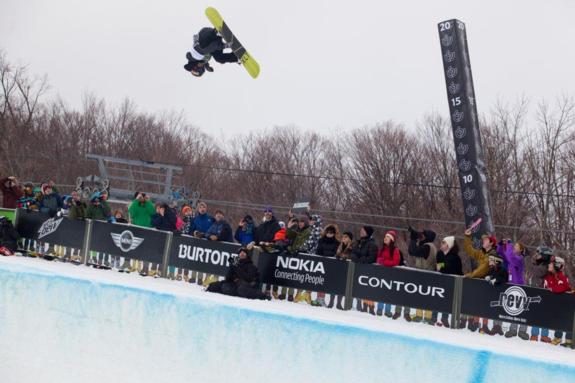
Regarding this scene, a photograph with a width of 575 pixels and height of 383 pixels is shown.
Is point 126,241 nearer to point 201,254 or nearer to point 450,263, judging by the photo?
point 201,254

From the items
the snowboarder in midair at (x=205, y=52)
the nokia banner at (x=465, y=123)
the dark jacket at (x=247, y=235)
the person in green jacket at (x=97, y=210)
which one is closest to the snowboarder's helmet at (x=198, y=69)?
the snowboarder in midair at (x=205, y=52)

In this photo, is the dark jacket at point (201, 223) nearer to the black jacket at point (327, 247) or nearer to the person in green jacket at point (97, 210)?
the person in green jacket at point (97, 210)

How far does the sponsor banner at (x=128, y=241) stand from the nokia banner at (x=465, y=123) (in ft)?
20.3

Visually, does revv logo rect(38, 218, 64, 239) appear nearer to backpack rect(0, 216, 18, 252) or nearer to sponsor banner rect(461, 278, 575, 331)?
backpack rect(0, 216, 18, 252)

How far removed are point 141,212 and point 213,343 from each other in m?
5.27

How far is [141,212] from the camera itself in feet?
49.7

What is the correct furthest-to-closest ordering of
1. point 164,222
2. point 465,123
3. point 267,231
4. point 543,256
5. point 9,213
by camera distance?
point 9,213 < point 465,123 < point 164,222 < point 267,231 < point 543,256

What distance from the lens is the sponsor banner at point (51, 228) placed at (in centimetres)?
1496

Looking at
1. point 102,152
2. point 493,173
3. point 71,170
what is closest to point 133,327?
point 493,173

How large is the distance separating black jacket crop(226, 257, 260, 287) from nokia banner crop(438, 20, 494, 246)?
544 cm

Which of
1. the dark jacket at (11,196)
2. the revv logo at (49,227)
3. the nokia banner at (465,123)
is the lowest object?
the revv logo at (49,227)

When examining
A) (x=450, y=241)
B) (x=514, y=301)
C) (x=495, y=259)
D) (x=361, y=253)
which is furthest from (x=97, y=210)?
(x=514, y=301)

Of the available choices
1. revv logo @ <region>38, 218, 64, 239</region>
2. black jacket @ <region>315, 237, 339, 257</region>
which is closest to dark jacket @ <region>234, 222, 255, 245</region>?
black jacket @ <region>315, 237, 339, 257</region>

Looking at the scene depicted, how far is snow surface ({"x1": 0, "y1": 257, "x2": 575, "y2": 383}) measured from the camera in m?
9.59
